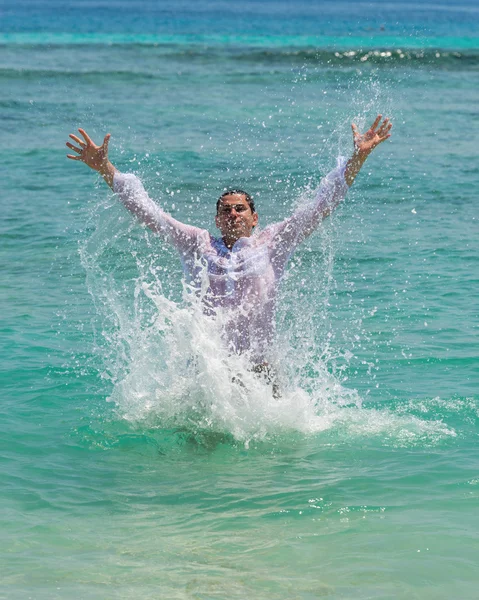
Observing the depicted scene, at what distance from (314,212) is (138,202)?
3.99 ft

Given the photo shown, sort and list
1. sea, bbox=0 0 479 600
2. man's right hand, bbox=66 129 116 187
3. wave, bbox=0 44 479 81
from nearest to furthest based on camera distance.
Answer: sea, bbox=0 0 479 600 → man's right hand, bbox=66 129 116 187 → wave, bbox=0 44 479 81

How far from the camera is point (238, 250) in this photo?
23.0 ft

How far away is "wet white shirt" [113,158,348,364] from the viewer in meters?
6.98

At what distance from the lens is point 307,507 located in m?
6.08

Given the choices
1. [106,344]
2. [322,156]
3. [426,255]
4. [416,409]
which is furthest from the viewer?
[322,156]

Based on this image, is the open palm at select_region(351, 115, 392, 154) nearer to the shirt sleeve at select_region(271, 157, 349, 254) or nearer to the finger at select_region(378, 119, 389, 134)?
the finger at select_region(378, 119, 389, 134)

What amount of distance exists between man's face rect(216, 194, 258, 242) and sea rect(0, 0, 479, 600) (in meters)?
0.52

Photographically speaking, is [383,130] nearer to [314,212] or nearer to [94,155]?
[314,212]

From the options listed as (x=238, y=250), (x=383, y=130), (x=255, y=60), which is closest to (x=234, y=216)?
(x=238, y=250)

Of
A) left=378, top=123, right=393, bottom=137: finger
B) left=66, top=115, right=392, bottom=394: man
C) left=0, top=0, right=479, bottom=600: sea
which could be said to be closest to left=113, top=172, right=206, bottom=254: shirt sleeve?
left=66, top=115, right=392, bottom=394: man

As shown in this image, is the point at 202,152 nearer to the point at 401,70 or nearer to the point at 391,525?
the point at 391,525

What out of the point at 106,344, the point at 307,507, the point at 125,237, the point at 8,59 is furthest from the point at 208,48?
the point at 307,507

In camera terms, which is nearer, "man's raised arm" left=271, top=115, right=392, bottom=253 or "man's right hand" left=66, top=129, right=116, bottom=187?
"man's raised arm" left=271, top=115, right=392, bottom=253

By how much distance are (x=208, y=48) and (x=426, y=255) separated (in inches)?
1249
